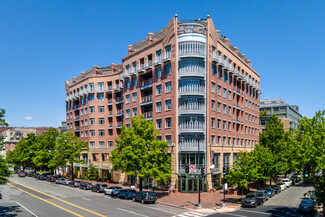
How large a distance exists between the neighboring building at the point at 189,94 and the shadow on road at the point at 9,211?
2305cm

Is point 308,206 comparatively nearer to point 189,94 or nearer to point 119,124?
point 189,94

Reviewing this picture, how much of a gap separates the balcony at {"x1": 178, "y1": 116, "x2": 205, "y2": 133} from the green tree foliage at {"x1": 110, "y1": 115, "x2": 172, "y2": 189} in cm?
604

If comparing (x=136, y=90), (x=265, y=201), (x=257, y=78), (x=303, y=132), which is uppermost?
(x=257, y=78)

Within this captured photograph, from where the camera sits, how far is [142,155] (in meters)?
40.4

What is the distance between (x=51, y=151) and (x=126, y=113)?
25.2m

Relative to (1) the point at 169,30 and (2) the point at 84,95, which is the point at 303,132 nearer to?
(1) the point at 169,30

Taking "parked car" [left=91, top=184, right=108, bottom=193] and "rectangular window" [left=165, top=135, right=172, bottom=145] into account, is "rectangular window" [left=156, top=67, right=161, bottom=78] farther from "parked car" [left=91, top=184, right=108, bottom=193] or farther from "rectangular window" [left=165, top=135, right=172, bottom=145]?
"parked car" [left=91, top=184, right=108, bottom=193]

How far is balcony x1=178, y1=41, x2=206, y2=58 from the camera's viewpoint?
4688cm

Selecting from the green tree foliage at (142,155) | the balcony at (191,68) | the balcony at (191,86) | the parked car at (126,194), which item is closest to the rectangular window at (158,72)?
the balcony at (191,68)

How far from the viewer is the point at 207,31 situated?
157 ft

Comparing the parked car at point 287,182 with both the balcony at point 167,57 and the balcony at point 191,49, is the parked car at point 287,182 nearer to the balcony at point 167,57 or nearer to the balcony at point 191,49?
the balcony at point 191,49

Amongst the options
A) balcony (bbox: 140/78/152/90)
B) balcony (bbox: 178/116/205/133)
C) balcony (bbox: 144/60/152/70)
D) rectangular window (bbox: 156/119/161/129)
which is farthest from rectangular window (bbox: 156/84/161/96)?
balcony (bbox: 178/116/205/133)

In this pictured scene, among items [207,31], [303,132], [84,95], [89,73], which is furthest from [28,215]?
[89,73]

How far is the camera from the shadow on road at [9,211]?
29375mm
